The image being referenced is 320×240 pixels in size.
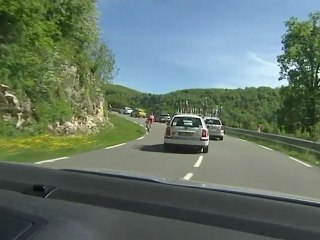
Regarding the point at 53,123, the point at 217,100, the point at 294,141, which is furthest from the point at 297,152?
the point at 217,100

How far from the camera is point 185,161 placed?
1816 centimetres

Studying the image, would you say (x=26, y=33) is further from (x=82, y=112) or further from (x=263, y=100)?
(x=263, y=100)

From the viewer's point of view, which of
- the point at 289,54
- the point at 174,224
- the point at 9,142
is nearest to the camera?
the point at 174,224

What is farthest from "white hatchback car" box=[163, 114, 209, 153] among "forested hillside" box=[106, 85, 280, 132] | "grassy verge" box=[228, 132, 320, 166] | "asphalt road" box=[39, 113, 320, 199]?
"forested hillside" box=[106, 85, 280, 132]

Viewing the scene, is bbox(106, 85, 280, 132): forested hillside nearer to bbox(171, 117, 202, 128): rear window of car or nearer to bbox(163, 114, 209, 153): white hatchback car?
bbox(171, 117, 202, 128): rear window of car

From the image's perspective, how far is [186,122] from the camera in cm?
2303

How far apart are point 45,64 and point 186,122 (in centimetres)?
1026

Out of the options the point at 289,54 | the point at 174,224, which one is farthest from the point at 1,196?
the point at 289,54

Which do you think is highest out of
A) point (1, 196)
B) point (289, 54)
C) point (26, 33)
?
point (289, 54)

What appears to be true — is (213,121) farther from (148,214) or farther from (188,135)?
(148,214)

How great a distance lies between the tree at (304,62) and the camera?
70.6 m

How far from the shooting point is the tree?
232ft

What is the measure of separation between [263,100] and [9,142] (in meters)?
114

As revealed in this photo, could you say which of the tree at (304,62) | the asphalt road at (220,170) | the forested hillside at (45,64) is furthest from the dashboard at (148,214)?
the tree at (304,62)
